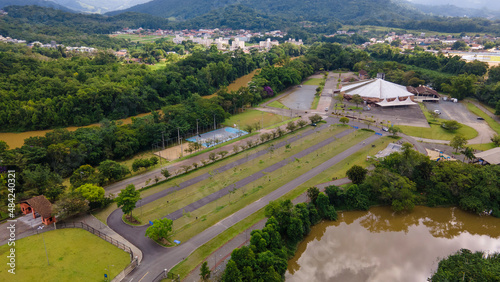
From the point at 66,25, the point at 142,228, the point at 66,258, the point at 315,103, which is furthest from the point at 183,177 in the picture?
the point at 66,25

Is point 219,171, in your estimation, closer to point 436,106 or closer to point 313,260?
point 313,260

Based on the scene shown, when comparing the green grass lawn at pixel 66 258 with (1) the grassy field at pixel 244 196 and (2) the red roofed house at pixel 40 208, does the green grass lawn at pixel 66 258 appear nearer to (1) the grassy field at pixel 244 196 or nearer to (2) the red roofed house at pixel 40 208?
(2) the red roofed house at pixel 40 208

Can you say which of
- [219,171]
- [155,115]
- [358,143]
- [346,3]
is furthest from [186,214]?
[346,3]

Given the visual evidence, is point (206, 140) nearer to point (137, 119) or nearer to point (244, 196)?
point (137, 119)

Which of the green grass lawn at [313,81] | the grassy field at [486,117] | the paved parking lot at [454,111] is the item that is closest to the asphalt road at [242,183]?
the paved parking lot at [454,111]

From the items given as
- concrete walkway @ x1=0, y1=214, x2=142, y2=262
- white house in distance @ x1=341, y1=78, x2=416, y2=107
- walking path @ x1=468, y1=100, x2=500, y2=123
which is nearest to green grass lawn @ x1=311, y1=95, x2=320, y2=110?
white house in distance @ x1=341, y1=78, x2=416, y2=107
